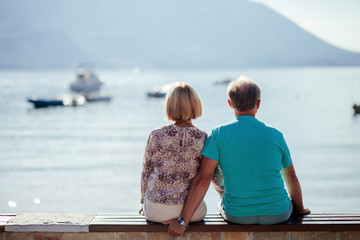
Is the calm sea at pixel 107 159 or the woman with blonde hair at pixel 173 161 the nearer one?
the woman with blonde hair at pixel 173 161

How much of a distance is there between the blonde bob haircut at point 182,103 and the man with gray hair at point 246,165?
173 mm

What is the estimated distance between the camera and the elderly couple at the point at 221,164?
2650mm

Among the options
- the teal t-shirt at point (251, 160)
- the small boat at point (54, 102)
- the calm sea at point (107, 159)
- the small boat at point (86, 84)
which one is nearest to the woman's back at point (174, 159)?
the teal t-shirt at point (251, 160)

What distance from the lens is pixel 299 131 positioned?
1019 inches

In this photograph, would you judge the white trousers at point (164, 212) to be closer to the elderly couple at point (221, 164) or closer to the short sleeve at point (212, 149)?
→ the elderly couple at point (221, 164)

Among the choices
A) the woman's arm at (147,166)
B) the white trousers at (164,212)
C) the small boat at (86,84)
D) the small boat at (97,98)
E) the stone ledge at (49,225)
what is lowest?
the stone ledge at (49,225)

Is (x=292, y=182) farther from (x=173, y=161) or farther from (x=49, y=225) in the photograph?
(x=49, y=225)

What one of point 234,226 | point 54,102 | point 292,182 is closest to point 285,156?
point 292,182

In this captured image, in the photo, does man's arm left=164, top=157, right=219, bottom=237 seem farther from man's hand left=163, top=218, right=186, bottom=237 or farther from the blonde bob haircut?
the blonde bob haircut

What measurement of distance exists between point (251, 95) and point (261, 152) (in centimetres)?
32

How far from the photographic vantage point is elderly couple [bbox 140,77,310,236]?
8.70 ft

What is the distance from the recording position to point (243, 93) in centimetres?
263

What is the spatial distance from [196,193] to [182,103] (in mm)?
513

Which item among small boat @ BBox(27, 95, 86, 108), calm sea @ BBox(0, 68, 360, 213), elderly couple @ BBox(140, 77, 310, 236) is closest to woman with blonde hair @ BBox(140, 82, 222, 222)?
elderly couple @ BBox(140, 77, 310, 236)
